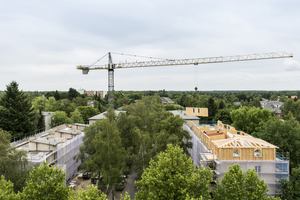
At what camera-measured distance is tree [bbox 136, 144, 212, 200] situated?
46.7ft

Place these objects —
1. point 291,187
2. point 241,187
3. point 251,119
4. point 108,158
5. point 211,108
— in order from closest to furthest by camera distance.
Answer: point 241,187 < point 291,187 < point 108,158 < point 251,119 < point 211,108

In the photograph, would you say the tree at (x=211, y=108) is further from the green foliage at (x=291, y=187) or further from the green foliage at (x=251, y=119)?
the green foliage at (x=291, y=187)

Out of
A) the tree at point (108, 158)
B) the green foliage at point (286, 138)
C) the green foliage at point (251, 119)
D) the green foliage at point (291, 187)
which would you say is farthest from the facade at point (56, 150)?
the green foliage at point (251, 119)

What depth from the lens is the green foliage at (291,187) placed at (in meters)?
18.8

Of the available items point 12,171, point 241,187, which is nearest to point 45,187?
point 12,171

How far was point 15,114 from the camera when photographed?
37781 mm

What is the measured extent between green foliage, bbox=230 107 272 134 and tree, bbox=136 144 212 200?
33.0 metres

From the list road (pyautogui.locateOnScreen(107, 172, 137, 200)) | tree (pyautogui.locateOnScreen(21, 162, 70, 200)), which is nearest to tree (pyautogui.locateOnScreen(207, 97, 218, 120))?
road (pyautogui.locateOnScreen(107, 172, 137, 200))

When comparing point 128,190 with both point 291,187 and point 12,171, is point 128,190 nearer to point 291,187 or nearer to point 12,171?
point 12,171

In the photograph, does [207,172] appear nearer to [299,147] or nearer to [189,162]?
[189,162]

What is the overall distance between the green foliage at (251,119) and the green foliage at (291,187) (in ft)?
76.8

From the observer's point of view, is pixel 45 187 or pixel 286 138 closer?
pixel 45 187

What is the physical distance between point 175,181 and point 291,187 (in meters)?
12.6

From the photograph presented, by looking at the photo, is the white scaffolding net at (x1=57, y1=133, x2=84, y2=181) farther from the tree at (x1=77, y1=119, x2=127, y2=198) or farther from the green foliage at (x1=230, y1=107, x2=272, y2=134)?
the green foliage at (x1=230, y1=107, x2=272, y2=134)
